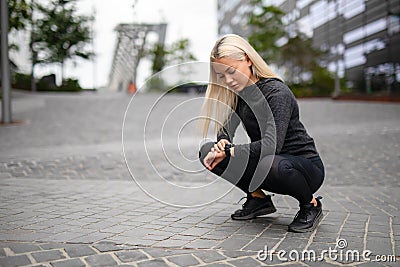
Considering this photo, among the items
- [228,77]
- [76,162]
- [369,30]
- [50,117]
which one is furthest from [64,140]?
[369,30]

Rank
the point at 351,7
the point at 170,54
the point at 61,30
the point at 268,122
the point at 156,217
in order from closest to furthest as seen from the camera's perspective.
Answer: the point at 268,122
the point at 156,217
the point at 61,30
the point at 351,7
the point at 170,54

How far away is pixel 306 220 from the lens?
11.5 feet

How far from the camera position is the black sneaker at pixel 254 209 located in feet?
12.6

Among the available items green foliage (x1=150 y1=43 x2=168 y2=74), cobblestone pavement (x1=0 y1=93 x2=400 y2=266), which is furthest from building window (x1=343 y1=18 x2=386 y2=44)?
cobblestone pavement (x1=0 y1=93 x2=400 y2=266)

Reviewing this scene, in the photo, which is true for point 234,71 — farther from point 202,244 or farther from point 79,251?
point 79,251

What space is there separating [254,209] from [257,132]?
647 mm

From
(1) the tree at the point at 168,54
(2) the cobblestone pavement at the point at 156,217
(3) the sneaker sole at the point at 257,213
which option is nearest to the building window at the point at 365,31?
(1) the tree at the point at 168,54

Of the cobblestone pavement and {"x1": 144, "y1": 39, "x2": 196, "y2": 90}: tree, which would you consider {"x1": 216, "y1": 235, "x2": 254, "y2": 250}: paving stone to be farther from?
{"x1": 144, "y1": 39, "x2": 196, "y2": 90}: tree

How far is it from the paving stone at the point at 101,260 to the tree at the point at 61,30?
1170cm

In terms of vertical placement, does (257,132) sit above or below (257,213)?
above

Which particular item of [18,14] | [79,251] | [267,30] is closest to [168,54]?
[267,30]

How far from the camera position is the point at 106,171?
666cm

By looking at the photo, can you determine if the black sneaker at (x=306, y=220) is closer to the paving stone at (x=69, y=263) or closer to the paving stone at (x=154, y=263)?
the paving stone at (x=154, y=263)

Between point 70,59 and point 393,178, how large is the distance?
40.0 ft
